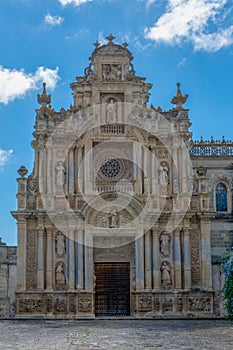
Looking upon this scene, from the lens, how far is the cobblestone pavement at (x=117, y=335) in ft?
67.7

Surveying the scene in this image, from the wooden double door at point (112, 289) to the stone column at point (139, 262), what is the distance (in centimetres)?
109

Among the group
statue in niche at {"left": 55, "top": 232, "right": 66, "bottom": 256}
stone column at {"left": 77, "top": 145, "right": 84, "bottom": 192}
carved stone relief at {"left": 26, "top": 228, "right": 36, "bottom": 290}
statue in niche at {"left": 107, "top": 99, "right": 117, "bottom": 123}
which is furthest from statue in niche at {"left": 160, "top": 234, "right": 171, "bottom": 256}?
statue in niche at {"left": 107, "top": 99, "right": 117, "bottom": 123}

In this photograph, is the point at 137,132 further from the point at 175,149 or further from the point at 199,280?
the point at 199,280

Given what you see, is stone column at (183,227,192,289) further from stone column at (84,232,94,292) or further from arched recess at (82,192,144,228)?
stone column at (84,232,94,292)

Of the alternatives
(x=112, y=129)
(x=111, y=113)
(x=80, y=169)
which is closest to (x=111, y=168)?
(x=80, y=169)

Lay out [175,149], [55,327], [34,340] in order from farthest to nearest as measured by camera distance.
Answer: [175,149] < [55,327] < [34,340]

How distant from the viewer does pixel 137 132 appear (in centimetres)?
3716

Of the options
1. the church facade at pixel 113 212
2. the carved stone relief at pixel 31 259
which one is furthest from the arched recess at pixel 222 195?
the carved stone relief at pixel 31 259

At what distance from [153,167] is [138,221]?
331 cm

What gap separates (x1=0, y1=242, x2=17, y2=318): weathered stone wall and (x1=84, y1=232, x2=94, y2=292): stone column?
411 centimetres

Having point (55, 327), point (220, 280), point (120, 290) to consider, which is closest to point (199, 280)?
point (220, 280)

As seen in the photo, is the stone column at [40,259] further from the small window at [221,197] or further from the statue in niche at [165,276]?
the small window at [221,197]

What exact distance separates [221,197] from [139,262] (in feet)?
28.9

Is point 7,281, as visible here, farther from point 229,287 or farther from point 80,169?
point 229,287
